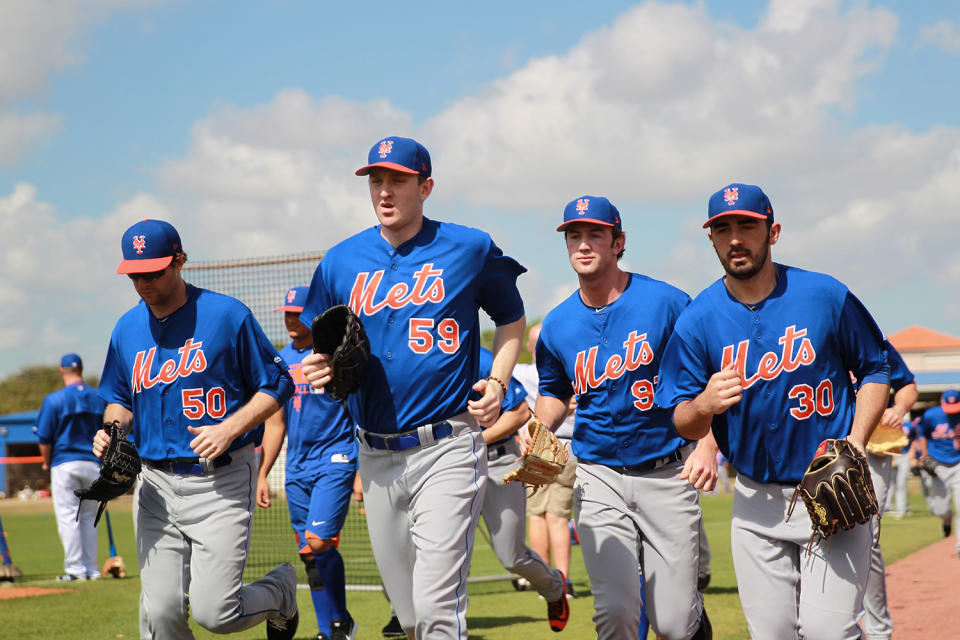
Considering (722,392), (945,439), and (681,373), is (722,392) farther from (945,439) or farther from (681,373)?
(945,439)

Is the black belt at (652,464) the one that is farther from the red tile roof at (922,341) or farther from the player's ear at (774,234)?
the red tile roof at (922,341)

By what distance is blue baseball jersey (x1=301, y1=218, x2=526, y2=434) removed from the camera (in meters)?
5.10

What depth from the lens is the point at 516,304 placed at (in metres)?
5.61

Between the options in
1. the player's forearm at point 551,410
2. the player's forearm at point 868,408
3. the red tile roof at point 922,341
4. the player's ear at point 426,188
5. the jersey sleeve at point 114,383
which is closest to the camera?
the player's forearm at point 868,408

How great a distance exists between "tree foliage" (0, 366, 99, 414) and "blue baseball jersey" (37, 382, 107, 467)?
70.2 meters

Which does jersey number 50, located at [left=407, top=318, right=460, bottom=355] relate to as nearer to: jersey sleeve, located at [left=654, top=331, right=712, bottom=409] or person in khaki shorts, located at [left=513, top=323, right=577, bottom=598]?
jersey sleeve, located at [left=654, top=331, right=712, bottom=409]

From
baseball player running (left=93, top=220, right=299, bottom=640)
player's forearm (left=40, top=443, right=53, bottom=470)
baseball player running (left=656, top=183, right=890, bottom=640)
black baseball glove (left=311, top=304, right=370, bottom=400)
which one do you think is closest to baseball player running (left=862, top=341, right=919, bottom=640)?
baseball player running (left=656, top=183, right=890, bottom=640)

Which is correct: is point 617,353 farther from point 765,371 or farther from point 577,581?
point 577,581

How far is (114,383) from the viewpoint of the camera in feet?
20.6

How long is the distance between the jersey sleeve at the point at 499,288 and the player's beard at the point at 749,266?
3.82 ft

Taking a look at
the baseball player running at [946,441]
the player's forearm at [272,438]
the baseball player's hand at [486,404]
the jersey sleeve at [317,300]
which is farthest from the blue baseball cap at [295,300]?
the baseball player running at [946,441]

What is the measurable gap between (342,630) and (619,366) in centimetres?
336

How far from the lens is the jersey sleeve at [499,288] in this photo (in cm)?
547

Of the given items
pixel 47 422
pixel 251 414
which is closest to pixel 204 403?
pixel 251 414
